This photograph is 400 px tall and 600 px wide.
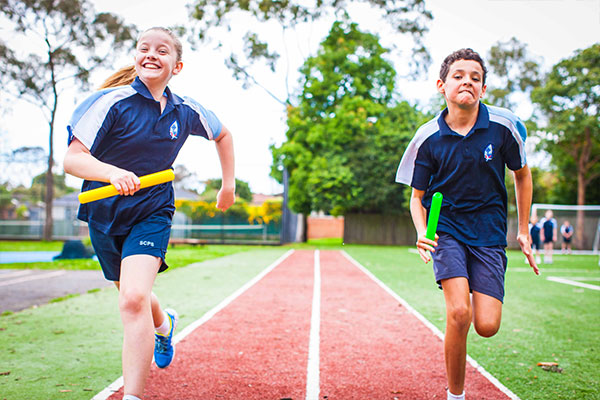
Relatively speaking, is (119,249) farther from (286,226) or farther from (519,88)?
(519,88)

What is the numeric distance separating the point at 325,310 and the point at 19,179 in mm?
42871

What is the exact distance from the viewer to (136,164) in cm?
321

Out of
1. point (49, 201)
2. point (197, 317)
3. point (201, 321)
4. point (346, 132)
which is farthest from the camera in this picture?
point (346, 132)

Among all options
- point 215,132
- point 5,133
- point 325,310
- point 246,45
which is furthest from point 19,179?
point 215,132

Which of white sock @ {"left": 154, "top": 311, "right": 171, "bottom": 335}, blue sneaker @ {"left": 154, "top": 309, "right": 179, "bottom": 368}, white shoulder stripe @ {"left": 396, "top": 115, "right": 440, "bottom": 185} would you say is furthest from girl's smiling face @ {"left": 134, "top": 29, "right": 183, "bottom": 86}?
blue sneaker @ {"left": 154, "top": 309, "right": 179, "bottom": 368}

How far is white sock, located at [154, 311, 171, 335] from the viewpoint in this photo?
400cm

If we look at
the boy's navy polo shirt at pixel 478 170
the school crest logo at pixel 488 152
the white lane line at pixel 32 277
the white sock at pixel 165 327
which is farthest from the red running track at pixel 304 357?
the white lane line at pixel 32 277

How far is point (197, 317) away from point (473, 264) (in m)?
4.58

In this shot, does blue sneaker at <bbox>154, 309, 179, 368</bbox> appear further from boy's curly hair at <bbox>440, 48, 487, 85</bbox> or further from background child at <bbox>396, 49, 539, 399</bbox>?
boy's curly hair at <bbox>440, 48, 487, 85</bbox>

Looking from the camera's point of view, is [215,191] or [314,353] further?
[215,191]

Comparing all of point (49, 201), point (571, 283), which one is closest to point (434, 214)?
point (571, 283)

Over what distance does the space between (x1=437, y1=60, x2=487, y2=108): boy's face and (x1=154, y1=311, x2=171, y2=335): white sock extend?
9.18 ft

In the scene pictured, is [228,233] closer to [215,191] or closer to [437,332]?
[215,191]

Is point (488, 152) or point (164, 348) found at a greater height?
point (488, 152)
